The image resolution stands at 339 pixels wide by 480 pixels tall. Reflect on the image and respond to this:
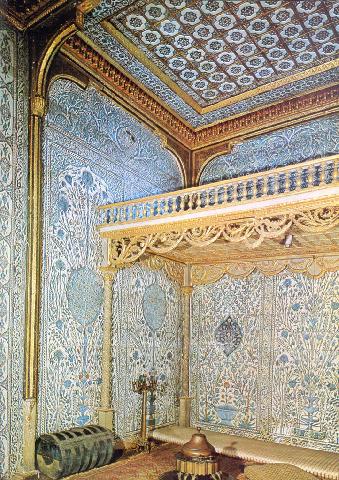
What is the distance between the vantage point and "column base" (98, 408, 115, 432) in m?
5.43

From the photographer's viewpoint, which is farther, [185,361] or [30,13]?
[185,361]

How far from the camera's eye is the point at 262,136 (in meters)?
7.12

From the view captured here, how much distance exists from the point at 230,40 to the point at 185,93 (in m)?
1.29

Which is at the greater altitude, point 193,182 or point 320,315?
point 193,182

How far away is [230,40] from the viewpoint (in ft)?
18.4

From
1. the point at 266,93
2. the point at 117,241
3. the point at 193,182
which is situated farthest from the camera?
the point at 193,182

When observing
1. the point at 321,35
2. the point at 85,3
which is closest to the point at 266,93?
the point at 321,35

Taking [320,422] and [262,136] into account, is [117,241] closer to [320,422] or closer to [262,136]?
[262,136]

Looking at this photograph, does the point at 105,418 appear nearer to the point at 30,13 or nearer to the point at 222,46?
the point at 30,13

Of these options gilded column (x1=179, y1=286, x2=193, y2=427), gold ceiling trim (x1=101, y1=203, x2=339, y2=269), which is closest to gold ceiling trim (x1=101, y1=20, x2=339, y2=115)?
gold ceiling trim (x1=101, y1=203, x2=339, y2=269)

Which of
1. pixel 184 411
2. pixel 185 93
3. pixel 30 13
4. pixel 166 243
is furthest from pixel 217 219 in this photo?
pixel 184 411

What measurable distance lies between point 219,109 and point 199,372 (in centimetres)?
403

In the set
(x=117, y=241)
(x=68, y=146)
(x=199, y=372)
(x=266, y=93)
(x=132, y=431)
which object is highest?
(x=266, y=93)

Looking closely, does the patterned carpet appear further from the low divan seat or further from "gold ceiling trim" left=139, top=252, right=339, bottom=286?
"gold ceiling trim" left=139, top=252, right=339, bottom=286
